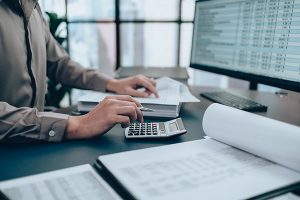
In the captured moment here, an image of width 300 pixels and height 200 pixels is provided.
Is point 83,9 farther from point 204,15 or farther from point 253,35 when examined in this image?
point 253,35

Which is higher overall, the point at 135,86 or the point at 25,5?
the point at 25,5

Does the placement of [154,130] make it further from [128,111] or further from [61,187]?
[61,187]

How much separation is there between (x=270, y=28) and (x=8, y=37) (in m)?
0.84

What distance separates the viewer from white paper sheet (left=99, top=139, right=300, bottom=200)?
48 cm

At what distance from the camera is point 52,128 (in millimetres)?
752

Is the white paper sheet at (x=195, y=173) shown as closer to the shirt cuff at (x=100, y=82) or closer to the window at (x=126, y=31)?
the shirt cuff at (x=100, y=82)

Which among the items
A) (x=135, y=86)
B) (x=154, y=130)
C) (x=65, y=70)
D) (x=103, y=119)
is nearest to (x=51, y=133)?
(x=103, y=119)

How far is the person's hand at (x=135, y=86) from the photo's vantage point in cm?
114

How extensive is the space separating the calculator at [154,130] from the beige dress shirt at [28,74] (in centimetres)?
17

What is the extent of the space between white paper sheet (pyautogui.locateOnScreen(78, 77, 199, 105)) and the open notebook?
28 cm

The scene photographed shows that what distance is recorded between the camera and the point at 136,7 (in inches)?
108

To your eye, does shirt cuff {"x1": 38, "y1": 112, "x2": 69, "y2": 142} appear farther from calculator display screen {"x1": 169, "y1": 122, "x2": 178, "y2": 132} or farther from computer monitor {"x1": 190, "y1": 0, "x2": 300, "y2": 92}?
computer monitor {"x1": 190, "y1": 0, "x2": 300, "y2": 92}

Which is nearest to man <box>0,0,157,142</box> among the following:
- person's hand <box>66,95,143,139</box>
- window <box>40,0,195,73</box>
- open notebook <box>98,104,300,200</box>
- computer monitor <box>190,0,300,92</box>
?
person's hand <box>66,95,143,139</box>

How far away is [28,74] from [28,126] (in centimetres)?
40
